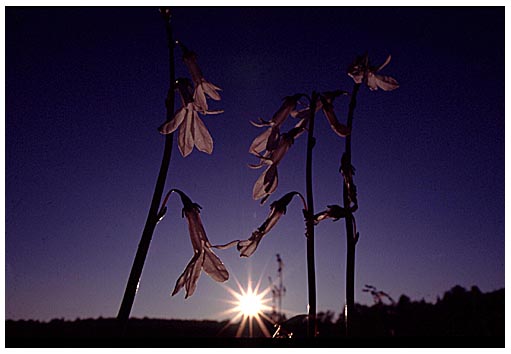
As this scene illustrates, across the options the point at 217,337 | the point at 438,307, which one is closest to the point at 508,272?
the point at 438,307

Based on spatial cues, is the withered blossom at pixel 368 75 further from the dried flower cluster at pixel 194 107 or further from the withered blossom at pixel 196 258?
the withered blossom at pixel 196 258

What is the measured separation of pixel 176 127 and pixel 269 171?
25 cm


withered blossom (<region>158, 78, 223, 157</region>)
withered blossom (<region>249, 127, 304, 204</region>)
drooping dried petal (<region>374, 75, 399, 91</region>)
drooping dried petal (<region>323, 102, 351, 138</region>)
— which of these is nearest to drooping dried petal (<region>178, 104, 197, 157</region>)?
withered blossom (<region>158, 78, 223, 157</region>)

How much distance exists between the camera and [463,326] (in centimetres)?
129

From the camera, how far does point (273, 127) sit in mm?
1003

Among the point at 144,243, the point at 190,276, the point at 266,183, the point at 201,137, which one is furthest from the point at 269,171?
the point at 144,243

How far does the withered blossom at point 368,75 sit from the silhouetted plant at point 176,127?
25 centimetres

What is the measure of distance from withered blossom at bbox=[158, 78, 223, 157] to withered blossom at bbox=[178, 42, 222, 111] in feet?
0.08

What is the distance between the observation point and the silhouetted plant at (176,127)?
64 centimetres

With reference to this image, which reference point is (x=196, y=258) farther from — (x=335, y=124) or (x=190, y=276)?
(x=335, y=124)

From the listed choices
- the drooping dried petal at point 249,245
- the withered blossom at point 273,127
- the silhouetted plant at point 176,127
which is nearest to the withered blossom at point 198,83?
the silhouetted plant at point 176,127

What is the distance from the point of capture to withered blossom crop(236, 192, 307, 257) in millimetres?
854
